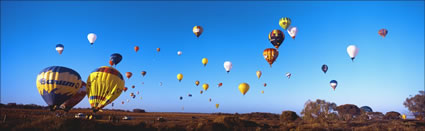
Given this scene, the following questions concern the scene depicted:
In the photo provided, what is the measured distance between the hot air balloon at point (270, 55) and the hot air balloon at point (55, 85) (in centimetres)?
2304

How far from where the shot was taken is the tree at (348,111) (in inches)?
2571

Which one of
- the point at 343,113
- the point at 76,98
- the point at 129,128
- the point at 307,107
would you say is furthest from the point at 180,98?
the point at 129,128

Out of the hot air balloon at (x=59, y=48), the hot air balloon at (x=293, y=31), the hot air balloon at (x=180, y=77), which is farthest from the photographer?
the hot air balloon at (x=180, y=77)

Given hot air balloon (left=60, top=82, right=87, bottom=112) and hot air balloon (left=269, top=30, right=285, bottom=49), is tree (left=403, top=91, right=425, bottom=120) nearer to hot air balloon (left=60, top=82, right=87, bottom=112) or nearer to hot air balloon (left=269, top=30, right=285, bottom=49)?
hot air balloon (left=269, top=30, right=285, bottom=49)

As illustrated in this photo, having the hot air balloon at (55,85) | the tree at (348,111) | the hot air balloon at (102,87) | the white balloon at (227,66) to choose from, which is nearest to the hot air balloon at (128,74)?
the white balloon at (227,66)

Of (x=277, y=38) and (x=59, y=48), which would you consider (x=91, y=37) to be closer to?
(x=59, y=48)

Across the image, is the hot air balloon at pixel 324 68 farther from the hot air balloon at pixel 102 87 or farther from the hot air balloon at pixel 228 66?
the hot air balloon at pixel 102 87

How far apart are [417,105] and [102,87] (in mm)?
81597

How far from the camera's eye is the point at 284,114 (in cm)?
4975

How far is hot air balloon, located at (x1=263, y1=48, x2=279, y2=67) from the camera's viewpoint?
103 feet

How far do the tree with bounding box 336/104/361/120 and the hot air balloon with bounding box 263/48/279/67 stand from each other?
148ft

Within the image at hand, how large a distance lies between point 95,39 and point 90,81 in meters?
12.4

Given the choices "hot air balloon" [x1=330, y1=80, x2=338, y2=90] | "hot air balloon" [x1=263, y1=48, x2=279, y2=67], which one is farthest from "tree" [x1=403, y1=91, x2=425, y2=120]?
"hot air balloon" [x1=263, y1=48, x2=279, y2=67]

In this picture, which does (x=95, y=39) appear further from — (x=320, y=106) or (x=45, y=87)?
(x=320, y=106)
